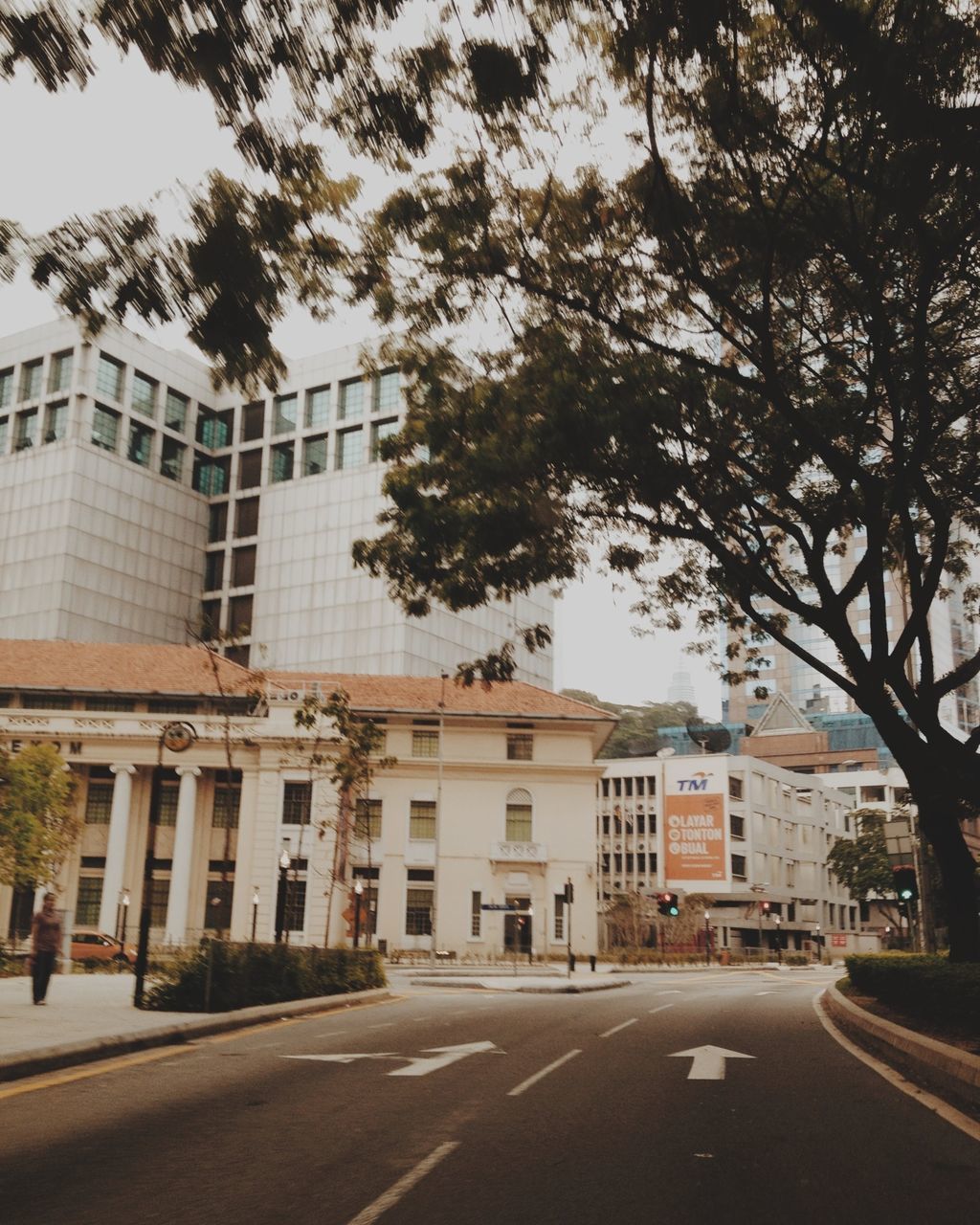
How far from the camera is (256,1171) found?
612cm

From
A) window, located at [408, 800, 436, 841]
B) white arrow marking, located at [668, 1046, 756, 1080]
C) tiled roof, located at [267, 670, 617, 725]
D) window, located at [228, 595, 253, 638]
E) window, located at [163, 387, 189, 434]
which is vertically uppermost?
window, located at [163, 387, 189, 434]

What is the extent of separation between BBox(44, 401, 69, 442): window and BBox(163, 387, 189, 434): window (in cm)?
758

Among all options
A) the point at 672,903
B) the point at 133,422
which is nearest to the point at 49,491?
the point at 133,422

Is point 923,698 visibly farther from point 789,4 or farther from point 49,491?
point 49,491

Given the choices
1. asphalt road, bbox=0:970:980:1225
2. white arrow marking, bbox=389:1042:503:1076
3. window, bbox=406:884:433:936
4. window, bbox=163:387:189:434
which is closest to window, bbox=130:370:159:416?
window, bbox=163:387:189:434

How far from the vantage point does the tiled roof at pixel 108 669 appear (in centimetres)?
5441

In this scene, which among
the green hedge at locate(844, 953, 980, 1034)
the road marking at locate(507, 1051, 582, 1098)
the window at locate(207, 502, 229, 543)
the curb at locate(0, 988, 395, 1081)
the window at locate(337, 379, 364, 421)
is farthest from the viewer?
the window at locate(207, 502, 229, 543)

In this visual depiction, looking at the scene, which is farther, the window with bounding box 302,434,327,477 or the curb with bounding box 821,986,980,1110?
the window with bounding box 302,434,327,477

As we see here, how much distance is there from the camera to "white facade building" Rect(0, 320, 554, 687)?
260 ft

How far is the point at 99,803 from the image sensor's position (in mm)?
56500

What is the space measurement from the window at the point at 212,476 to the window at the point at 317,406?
27.7 feet

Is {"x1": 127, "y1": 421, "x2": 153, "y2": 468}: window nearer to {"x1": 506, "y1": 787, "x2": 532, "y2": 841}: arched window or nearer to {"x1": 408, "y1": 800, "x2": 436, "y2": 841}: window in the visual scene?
{"x1": 408, "y1": 800, "x2": 436, "y2": 841}: window

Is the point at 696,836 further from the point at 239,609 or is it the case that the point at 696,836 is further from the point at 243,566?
the point at 243,566

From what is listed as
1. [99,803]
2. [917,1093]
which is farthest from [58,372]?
[917,1093]
